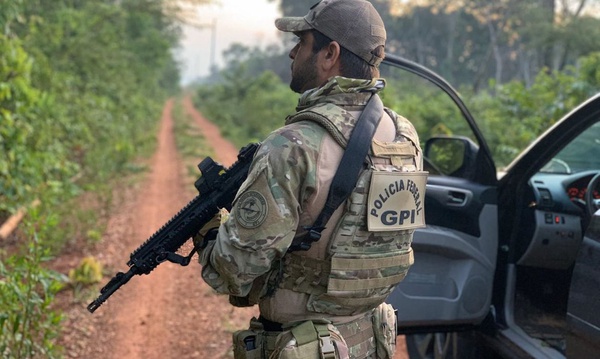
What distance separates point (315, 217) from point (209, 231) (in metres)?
0.40

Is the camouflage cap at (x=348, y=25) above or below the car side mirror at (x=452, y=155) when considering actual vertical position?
above

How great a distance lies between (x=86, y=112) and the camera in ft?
32.3

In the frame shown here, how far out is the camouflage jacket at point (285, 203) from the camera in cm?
169

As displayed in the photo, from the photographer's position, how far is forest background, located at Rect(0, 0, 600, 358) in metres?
3.56

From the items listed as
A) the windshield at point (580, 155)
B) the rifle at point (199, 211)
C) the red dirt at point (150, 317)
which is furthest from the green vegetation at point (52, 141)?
Answer: the windshield at point (580, 155)

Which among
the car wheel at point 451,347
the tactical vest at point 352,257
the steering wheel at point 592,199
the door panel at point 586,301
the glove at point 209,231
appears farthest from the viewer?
the car wheel at point 451,347

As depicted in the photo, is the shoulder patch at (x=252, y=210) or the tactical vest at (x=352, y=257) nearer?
the shoulder patch at (x=252, y=210)

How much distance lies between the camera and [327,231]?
1.82 meters

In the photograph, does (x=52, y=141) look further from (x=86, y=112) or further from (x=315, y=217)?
(x=315, y=217)

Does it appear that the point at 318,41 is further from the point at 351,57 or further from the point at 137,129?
the point at 137,129

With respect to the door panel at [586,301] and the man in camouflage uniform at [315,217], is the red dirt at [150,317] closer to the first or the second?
the door panel at [586,301]

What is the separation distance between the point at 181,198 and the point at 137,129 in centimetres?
889

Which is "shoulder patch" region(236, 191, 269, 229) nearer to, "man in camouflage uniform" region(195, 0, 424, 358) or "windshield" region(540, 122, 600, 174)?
"man in camouflage uniform" region(195, 0, 424, 358)

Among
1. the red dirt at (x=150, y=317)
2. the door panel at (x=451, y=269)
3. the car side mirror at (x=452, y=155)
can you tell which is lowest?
the red dirt at (x=150, y=317)
